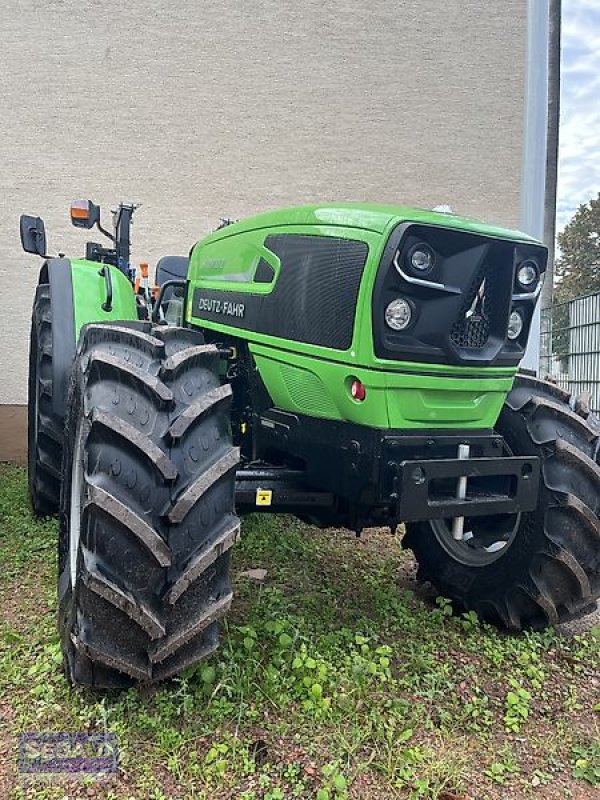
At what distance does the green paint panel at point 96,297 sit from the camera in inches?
154

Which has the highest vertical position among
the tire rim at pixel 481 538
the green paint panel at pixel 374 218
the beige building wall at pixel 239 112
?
the beige building wall at pixel 239 112

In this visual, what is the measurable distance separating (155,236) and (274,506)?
347 inches

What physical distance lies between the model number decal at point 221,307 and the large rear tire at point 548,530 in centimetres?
123

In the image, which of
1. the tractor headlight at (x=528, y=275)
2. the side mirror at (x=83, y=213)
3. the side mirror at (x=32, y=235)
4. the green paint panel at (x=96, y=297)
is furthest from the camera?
the side mirror at (x=32, y=235)

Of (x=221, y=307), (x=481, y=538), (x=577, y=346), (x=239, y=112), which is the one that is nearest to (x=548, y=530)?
(x=481, y=538)

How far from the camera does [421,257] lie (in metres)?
2.44

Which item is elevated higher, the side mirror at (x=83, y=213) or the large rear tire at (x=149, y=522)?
the side mirror at (x=83, y=213)

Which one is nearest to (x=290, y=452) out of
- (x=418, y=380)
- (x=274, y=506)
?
(x=274, y=506)

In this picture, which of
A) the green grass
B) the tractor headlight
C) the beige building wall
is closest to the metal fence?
the beige building wall

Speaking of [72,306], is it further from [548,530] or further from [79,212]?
[548,530]

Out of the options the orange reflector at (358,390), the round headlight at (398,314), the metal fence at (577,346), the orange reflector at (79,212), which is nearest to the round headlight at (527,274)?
the round headlight at (398,314)

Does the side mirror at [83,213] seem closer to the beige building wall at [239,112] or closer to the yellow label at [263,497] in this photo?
the yellow label at [263,497]

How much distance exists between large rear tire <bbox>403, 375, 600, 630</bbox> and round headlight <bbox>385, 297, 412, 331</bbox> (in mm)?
966

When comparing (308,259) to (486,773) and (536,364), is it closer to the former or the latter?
(486,773)
